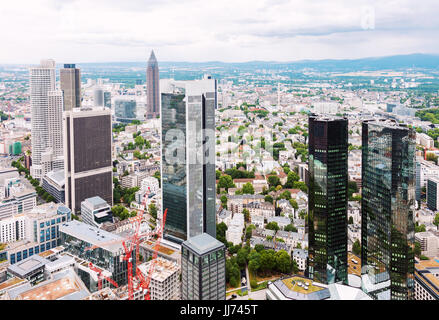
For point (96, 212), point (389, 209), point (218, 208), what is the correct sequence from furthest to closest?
point (218, 208), point (96, 212), point (389, 209)

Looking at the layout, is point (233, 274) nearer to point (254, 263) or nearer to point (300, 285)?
point (254, 263)

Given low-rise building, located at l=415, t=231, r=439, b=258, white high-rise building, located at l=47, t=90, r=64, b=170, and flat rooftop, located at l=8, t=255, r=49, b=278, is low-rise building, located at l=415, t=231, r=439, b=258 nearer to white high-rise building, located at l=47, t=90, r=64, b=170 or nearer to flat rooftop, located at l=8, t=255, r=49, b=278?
flat rooftop, located at l=8, t=255, r=49, b=278

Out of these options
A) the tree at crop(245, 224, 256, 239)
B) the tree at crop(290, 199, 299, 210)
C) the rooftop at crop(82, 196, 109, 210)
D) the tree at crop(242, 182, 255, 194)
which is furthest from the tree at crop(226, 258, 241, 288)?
the tree at crop(242, 182, 255, 194)

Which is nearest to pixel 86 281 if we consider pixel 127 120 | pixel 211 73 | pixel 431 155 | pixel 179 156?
pixel 179 156

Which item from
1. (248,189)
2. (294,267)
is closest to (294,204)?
(248,189)

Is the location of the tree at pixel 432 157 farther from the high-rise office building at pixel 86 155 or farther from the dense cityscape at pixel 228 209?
the high-rise office building at pixel 86 155
